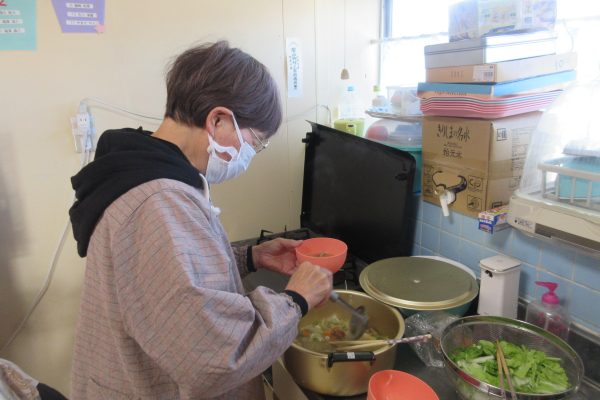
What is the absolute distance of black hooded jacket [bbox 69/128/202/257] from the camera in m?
0.76

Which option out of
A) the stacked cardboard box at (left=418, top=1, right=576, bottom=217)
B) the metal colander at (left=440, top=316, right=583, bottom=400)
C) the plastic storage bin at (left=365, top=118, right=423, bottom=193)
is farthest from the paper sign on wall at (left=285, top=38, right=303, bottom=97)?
the metal colander at (left=440, top=316, right=583, bottom=400)

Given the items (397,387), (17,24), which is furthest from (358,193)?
(17,24)

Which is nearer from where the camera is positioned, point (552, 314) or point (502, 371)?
point (502, 371)

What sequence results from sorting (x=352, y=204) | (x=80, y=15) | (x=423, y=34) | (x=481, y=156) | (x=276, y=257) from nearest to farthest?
(x=481, y=156)
(x=276, y=257)
(x=80, y=15)
(x=352, y=204)
(x=423, y=34)

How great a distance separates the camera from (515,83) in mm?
1055

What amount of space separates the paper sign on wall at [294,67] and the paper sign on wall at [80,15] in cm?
67

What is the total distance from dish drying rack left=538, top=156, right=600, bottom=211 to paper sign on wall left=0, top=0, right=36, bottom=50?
1515mm

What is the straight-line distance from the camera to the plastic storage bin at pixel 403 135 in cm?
135

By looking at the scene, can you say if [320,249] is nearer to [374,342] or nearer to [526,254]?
[374,342]

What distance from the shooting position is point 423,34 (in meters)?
1.64

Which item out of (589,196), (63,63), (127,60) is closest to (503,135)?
(589,196)

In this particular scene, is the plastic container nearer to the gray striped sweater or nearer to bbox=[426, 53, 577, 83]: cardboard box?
bbox=[426, 53, 577, 83]: cardboard box

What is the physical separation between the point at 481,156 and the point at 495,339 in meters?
0.45

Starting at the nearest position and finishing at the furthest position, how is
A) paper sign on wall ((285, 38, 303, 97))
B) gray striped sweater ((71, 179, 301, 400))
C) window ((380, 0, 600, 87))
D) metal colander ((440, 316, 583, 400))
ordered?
gray striped sweater ((71, 179, 301, 400))
metal colander ((440, 316, 583, 400))
window ((380, 0, 600, 87))
paper sign on wall ((285, 38, 303, 97))
